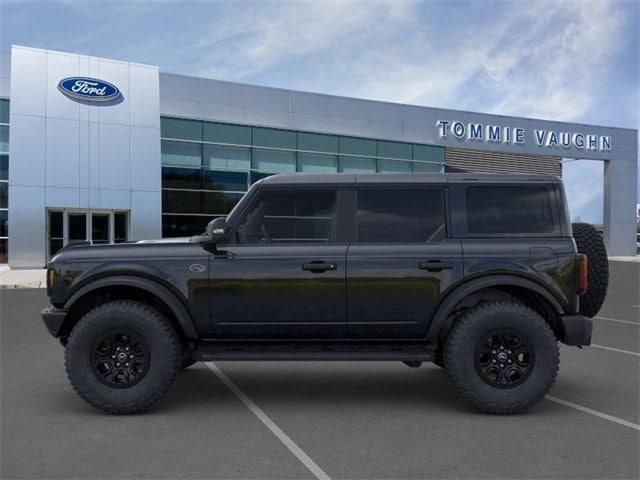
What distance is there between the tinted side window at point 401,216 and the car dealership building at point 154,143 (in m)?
20.2

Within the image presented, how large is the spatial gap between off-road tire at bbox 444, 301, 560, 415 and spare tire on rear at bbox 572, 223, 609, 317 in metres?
0.73

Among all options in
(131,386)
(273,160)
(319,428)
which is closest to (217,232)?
(131,386)

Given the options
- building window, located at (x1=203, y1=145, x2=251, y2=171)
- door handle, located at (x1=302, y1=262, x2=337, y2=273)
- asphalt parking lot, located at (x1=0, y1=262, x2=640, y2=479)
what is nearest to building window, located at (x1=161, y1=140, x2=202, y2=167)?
building window, located at (x1=203, y1=145, x2=251, y2=171)

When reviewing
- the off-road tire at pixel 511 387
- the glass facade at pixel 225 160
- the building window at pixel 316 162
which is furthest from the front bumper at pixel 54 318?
the building window at pixel 316 162

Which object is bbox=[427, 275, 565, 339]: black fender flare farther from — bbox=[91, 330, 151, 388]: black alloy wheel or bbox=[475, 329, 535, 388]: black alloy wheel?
bbox=[91, 330, 151, 388]: black alloy wheel

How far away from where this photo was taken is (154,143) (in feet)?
78.5

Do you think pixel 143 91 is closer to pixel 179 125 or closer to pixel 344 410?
pixel 179 125

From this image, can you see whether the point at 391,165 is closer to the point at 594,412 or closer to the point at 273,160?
the point at 273,160

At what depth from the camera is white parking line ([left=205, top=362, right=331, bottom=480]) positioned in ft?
12.0

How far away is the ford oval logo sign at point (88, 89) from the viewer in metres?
22.5

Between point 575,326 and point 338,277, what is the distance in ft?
6.63

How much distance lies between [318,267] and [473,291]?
1315mm

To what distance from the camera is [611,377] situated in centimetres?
607

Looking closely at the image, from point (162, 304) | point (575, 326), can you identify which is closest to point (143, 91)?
point (162, 304)
